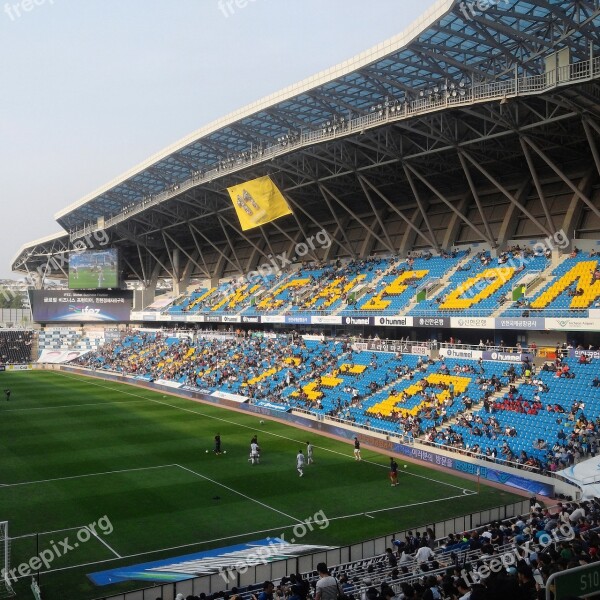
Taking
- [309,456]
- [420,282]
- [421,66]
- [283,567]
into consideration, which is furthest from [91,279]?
[283,567]

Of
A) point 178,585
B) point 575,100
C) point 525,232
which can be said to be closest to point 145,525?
point 178,585

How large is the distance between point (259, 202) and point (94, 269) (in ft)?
142

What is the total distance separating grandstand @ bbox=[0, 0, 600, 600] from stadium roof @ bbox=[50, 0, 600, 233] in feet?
0.51

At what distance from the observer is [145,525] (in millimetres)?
21531

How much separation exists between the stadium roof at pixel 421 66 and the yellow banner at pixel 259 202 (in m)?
3.21

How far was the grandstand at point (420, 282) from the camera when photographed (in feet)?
75.8

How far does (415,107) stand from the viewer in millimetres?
36750

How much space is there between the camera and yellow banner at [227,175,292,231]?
155 feet

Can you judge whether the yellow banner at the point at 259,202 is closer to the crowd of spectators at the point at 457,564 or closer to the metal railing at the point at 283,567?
the metal railing at the point at 283,567

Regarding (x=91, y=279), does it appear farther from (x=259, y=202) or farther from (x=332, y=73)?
(x=332, y=73)

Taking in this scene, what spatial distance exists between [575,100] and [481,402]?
15.8 meters

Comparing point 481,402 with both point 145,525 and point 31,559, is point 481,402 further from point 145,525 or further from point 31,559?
point 31,559

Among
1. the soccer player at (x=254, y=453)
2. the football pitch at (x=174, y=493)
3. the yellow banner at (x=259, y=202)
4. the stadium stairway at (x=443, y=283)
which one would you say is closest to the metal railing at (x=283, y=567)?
the football pitch at (x=174, y=493)

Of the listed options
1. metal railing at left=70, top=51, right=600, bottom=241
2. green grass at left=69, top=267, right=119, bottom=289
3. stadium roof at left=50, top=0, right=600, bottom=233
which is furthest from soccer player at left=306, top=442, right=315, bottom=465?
green grass at left=69, top=267, right=119, bottom=289
